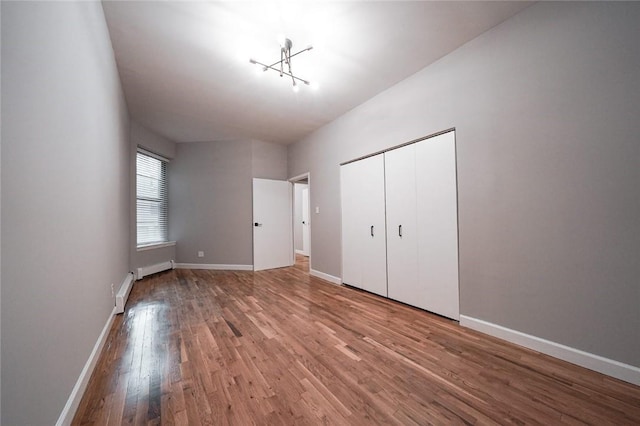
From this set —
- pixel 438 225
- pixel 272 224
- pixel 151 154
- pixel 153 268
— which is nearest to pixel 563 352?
pixel 438 225

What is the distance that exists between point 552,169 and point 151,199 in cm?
605

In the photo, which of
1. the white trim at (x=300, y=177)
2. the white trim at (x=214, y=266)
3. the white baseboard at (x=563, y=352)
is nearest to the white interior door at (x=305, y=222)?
the white trim at (x=300, y=177)

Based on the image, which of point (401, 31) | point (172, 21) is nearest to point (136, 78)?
point (172, 21)

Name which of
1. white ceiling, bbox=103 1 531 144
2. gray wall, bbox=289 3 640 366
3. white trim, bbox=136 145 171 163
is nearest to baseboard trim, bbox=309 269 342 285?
gray wall, bbox=289 3 640 366

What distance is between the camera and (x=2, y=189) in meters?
0.83

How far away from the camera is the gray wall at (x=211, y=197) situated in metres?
5.25

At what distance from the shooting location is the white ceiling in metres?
1.99

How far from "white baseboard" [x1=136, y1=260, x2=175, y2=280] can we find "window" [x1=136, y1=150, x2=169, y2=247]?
46cm

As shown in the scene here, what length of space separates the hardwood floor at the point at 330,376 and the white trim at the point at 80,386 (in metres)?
0.06

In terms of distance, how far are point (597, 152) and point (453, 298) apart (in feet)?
5.45

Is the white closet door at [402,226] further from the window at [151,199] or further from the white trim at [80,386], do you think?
the window at [151,199]

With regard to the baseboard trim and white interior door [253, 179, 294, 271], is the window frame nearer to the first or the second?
white interior door [253, 179, 294, 271]

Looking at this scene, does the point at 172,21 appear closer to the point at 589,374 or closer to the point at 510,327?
the point at 510,327

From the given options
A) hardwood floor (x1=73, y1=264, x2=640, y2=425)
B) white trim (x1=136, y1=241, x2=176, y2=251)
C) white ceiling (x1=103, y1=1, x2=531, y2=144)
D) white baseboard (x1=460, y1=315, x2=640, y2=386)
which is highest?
white ceiling (x1=103, y1=1, x2=531, y2=144)
